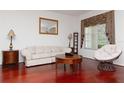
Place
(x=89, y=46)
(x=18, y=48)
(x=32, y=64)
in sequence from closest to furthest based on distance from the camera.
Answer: (x=32, y=64) → (x=18, y=48) → (x=89, y=46)

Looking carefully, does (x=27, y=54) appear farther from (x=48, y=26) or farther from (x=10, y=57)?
(x=48, y=26)

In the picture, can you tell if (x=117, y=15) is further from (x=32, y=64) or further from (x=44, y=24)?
(x=32, y=64)

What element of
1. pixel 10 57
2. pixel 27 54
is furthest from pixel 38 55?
pixel 10 57

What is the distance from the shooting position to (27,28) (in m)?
5.15

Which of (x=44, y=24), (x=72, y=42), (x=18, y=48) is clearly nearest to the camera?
(x=18, y=48)

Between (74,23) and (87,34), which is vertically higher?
(74,23)

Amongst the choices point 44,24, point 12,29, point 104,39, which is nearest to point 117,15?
point 104,39

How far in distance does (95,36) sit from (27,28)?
10.5 ft

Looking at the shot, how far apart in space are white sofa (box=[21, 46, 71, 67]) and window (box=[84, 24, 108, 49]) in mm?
1773

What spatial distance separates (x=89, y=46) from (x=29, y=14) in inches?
129

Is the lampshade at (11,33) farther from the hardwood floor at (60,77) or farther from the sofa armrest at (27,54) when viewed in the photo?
the hardwood floor at (60,77)

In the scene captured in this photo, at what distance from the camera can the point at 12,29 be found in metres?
4.79

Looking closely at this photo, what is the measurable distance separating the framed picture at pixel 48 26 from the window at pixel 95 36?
1.58m

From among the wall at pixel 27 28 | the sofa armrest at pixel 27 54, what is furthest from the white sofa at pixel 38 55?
the wall at pixel 27 28
